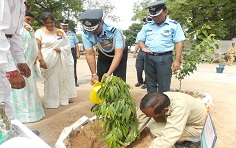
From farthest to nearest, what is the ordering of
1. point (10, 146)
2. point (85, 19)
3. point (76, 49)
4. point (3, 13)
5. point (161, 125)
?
1. point (76, 49)
2. point (85, 19)
3. point (161, 125)
4. point (3, 13)
5. point (10, 146)

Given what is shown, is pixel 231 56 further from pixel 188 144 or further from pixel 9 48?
pixel 9 48

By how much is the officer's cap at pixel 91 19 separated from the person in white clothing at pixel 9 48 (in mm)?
704

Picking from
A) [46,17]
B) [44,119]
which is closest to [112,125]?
[44,119]

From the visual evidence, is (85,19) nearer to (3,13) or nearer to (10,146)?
(3,13)

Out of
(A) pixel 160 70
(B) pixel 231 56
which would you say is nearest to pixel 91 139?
(A) pixel 160 70

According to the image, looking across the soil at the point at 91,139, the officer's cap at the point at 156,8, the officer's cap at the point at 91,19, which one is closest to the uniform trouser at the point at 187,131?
the soil at the point at 91,139

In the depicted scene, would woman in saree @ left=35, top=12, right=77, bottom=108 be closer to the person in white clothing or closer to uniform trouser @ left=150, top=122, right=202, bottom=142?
the person in white clothing

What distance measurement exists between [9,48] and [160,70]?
88.4 inches

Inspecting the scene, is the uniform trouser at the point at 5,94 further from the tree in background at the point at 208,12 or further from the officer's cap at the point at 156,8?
the tree in background at the point at 208,12

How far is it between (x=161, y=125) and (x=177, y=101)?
40 centimetres

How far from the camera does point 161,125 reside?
2381 millimetres

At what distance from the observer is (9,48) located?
1776 mm

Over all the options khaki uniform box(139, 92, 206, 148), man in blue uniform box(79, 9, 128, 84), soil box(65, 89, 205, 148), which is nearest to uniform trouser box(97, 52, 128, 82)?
man in blue uniform box(79, 9, 128, 84)

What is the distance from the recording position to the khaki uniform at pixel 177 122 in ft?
6.42
